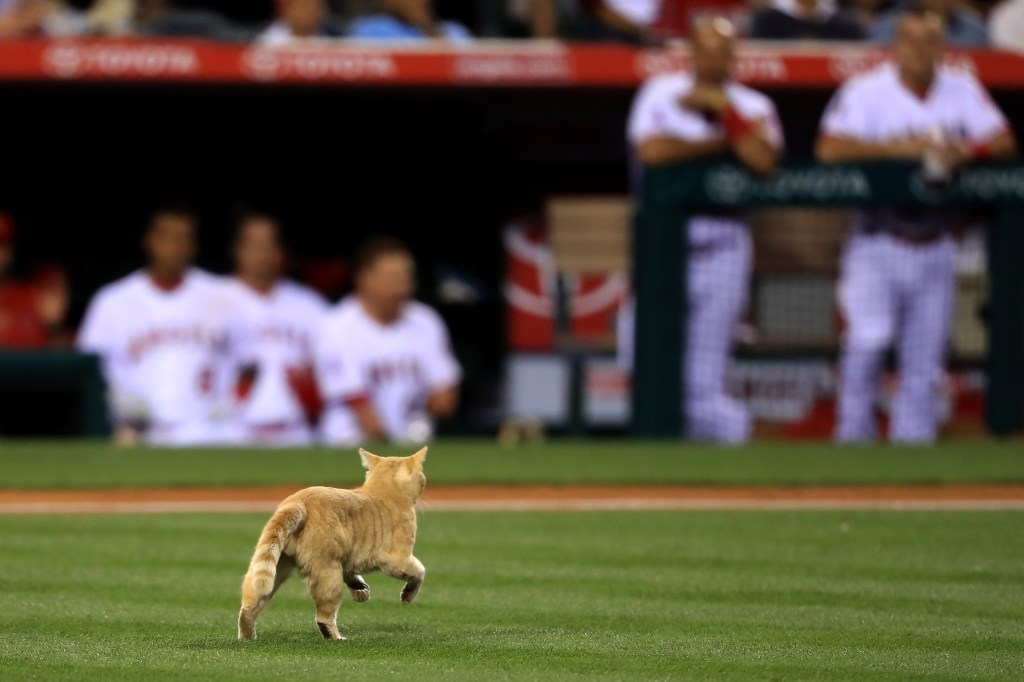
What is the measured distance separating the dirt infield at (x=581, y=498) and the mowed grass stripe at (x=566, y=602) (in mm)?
345

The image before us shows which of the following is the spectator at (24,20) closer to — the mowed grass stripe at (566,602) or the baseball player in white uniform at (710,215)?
the baseball player in white uniform at (710,215)

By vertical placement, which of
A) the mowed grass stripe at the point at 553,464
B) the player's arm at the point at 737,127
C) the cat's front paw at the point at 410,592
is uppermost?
the player's arm at the point at 737,127

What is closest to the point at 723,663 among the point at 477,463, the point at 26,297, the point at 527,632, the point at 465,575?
the point at 527,632

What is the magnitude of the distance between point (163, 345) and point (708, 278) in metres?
3.42

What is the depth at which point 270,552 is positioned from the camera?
4.75 m

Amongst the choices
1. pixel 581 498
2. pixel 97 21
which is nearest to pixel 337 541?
pixel 581 498

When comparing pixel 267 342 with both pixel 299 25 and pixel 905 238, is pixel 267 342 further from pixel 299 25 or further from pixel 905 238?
pixel 905 238

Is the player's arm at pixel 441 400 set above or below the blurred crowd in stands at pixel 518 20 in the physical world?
below

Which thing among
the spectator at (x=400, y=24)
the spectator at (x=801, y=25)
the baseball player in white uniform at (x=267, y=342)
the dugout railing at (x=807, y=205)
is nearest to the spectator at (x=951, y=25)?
the spectator at (x=801, y=25)

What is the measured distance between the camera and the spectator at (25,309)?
12.7 metres

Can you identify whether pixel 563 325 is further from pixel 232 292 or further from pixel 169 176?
pixel 169 176

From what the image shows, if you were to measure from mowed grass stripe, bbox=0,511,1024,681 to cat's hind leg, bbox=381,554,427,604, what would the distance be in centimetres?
13

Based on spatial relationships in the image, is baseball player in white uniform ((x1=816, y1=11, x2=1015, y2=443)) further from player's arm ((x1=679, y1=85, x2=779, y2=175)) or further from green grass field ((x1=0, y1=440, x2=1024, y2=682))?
green grass field ((x1=0, y1=440, x2=1024, y2=682))

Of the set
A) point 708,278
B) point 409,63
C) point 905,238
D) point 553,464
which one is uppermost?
point 409,63
